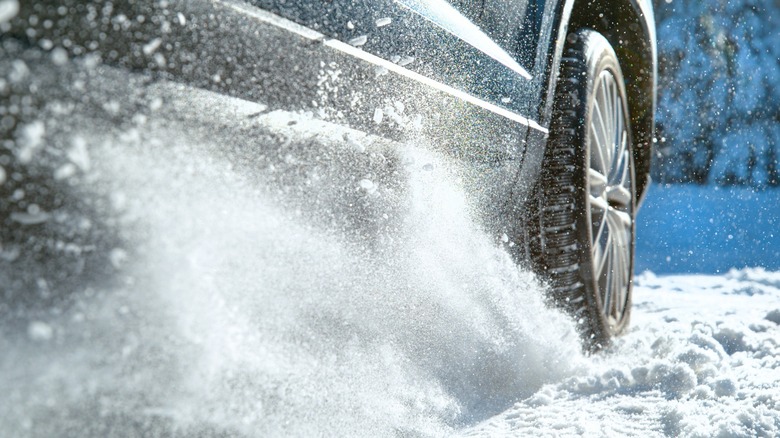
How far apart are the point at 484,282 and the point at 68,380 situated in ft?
3.61

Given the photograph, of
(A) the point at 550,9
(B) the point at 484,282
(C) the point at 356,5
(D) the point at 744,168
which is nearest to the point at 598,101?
(A) the point at 550,9

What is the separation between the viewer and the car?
2.80 ft

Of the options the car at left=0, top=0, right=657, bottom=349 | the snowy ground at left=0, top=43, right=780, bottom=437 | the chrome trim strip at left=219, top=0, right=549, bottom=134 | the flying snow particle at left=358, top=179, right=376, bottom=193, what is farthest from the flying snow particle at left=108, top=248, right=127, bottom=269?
the flying snow particle at left=358, top=179, right=376, bottom=193

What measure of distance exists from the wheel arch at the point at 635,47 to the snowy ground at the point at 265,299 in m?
0.97

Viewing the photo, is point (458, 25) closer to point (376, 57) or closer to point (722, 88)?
point (376, 57)

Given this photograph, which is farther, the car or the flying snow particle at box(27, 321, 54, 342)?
the car

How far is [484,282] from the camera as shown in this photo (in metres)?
1.69

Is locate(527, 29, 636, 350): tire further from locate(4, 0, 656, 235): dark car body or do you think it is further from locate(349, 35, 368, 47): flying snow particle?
locate(349, 35, 368, 47): flying snow particle

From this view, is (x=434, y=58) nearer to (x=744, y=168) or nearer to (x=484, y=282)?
(x=484, y=282)

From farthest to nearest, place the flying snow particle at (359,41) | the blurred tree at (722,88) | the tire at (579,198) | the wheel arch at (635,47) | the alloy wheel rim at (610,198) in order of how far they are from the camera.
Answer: the blurred tree at (722,88) → the wheel arch at (635,47) → the alloy wheel rim at (610,198) → the tire at (579,198) → the flying snow particle at (359,41)

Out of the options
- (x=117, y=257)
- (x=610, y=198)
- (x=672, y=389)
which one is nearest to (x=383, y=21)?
(x=117, y=257)

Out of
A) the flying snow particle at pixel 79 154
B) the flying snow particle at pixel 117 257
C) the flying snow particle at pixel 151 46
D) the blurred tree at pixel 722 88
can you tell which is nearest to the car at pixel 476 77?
the flying snow particle at pixel 151 46

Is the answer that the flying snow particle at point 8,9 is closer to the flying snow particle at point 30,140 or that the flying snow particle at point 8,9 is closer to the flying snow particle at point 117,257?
the flying snow particle at point 30,140

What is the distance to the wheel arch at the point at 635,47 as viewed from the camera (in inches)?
96.7
